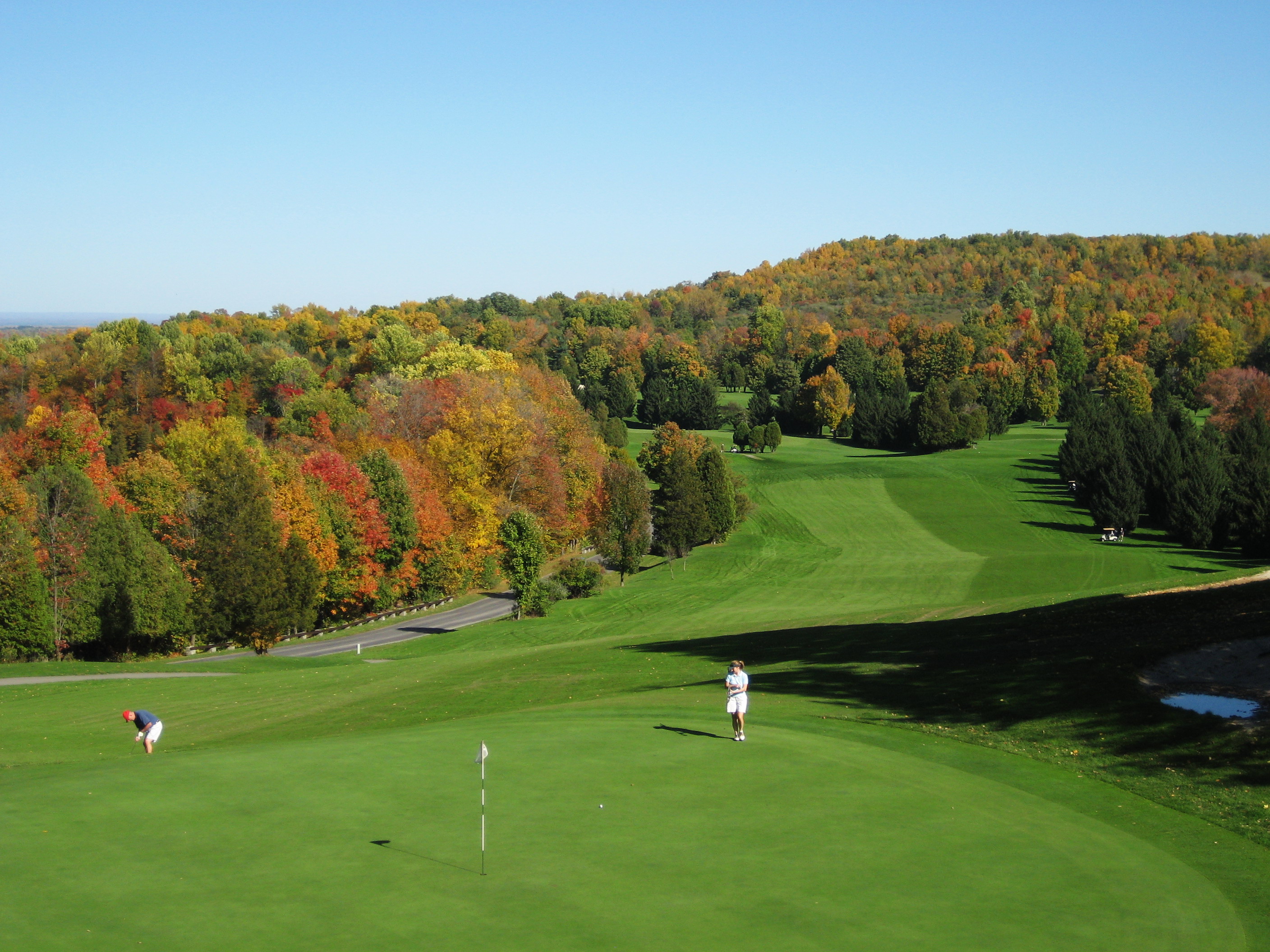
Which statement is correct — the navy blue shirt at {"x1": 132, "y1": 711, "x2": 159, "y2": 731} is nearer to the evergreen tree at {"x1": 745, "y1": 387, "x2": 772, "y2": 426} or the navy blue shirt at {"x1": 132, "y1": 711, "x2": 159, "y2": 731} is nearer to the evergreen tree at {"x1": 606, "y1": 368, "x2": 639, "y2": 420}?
the evergreen tree at {"x1": 745, "y1": 387, "x2": 772, "y2": 426}

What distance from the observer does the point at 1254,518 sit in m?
72.4

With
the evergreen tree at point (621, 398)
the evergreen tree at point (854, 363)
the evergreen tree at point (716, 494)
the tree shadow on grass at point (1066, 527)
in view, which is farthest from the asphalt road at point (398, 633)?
the evergreen tree at point (854, 363)

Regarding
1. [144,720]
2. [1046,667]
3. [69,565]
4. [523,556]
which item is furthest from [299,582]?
[1046,667]

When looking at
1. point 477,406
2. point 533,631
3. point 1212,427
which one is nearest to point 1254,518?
point 1212,427

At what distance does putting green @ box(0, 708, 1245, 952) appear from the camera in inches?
449

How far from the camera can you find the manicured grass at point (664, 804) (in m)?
11.8

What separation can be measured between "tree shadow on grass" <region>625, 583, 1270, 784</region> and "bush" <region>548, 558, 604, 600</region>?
1301 inches

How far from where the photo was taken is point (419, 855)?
44.4ft

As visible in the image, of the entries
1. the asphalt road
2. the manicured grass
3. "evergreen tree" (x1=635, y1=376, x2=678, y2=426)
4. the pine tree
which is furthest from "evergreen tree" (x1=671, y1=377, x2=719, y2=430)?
the manicured grass

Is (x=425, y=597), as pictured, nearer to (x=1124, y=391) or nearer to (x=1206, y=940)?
(x=1206, y=940)

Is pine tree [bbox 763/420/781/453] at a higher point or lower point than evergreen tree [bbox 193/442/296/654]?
higher

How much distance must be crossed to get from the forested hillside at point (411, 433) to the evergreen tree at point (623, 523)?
33.8 inches

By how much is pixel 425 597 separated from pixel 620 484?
676 inches

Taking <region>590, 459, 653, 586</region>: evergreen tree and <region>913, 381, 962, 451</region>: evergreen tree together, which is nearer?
<region>590, 459, 653, 586</region>: evergreen tree
